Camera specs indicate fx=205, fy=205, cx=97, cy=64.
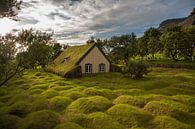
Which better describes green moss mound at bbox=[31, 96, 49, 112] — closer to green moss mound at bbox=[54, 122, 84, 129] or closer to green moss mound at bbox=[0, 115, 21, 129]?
green moss mound at bbox=[0, 115, 21, 129]

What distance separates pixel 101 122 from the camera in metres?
19.6

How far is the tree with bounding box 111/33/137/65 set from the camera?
80562 millimetres

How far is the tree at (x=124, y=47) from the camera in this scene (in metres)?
80.6

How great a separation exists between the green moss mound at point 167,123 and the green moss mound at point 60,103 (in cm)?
1120

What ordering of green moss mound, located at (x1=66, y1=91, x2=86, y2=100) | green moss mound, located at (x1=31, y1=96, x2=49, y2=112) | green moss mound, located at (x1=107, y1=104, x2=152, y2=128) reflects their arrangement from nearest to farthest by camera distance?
1. green moss mound, located at (x1=107, y1=104, x2=152, y2=128)
2. green moss mound, located at (x1=31, y1=96, x2=49, y2=112)
3. green moss mound, located at (x1=66, y1=91, x2=86, y2=100)

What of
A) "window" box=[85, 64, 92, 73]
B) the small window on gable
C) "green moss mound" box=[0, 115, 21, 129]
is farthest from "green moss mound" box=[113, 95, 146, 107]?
the small window on gable

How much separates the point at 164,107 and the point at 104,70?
3436 centimetres

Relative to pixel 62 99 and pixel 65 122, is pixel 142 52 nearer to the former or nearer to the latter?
pixel 62 99

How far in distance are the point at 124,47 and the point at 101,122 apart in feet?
212

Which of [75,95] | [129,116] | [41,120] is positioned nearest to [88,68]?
[75,95]

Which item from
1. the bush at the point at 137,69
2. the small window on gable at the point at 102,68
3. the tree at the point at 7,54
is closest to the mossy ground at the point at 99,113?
the tree at the point at 7,54

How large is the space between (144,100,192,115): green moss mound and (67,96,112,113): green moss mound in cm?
493

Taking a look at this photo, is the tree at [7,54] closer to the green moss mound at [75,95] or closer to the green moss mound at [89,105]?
the green moss mound at [89,105]

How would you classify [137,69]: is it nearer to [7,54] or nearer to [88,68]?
[88,68]
